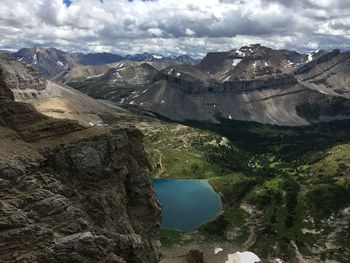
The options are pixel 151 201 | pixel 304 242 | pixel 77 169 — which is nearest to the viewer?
pixel 77 169

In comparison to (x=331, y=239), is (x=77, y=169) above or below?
above

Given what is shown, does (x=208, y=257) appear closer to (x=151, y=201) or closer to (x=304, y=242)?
(x=304, y=242)

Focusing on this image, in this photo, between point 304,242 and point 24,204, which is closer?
point 24,204

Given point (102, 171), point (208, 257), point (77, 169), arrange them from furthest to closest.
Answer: point (208, 257)
point (102, 171)
point (77, 169)

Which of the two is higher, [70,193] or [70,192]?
[70,192]

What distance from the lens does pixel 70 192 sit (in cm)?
7250

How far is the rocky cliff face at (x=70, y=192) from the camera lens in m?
57.3

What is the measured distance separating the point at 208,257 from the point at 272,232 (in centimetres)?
3409

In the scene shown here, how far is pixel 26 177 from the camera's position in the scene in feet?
203

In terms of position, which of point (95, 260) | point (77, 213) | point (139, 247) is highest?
point (77, 213)

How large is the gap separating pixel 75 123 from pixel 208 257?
341 feet

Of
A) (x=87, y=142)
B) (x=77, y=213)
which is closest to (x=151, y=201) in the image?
(x=87, y=142)

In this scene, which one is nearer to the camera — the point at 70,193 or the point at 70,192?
the point at 70,193

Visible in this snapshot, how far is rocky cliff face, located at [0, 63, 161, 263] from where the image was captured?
188 ft
